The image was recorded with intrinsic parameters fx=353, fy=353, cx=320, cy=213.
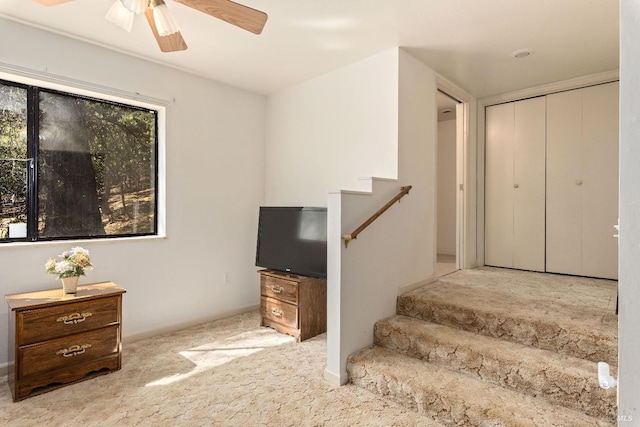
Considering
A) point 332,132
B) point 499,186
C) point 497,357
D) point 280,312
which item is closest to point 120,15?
point 332,132

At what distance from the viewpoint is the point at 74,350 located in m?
2.41

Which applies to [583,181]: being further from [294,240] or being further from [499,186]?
[294,240]

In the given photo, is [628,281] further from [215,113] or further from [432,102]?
[215,113]

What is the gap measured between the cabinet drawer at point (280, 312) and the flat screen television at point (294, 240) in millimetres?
315

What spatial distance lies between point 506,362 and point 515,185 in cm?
268

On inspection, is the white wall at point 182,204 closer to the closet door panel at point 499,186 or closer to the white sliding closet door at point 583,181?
the closet door panel at point 499,186

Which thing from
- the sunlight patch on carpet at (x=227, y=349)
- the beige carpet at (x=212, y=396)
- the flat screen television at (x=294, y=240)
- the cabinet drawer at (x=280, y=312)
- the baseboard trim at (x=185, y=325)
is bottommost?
the beige carpet at (x=212, y=396)

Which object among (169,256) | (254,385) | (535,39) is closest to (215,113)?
(169,256)

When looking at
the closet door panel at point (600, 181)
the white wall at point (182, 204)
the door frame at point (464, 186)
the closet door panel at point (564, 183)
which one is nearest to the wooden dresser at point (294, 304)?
the white wall at point (182, 204)

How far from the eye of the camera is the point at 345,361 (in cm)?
247

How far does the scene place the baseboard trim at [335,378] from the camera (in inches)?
95.0

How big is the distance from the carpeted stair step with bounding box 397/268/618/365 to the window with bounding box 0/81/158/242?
8.59 feet

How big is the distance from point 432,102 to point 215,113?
2214 millimetres

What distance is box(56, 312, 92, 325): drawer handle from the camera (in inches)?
93.4
